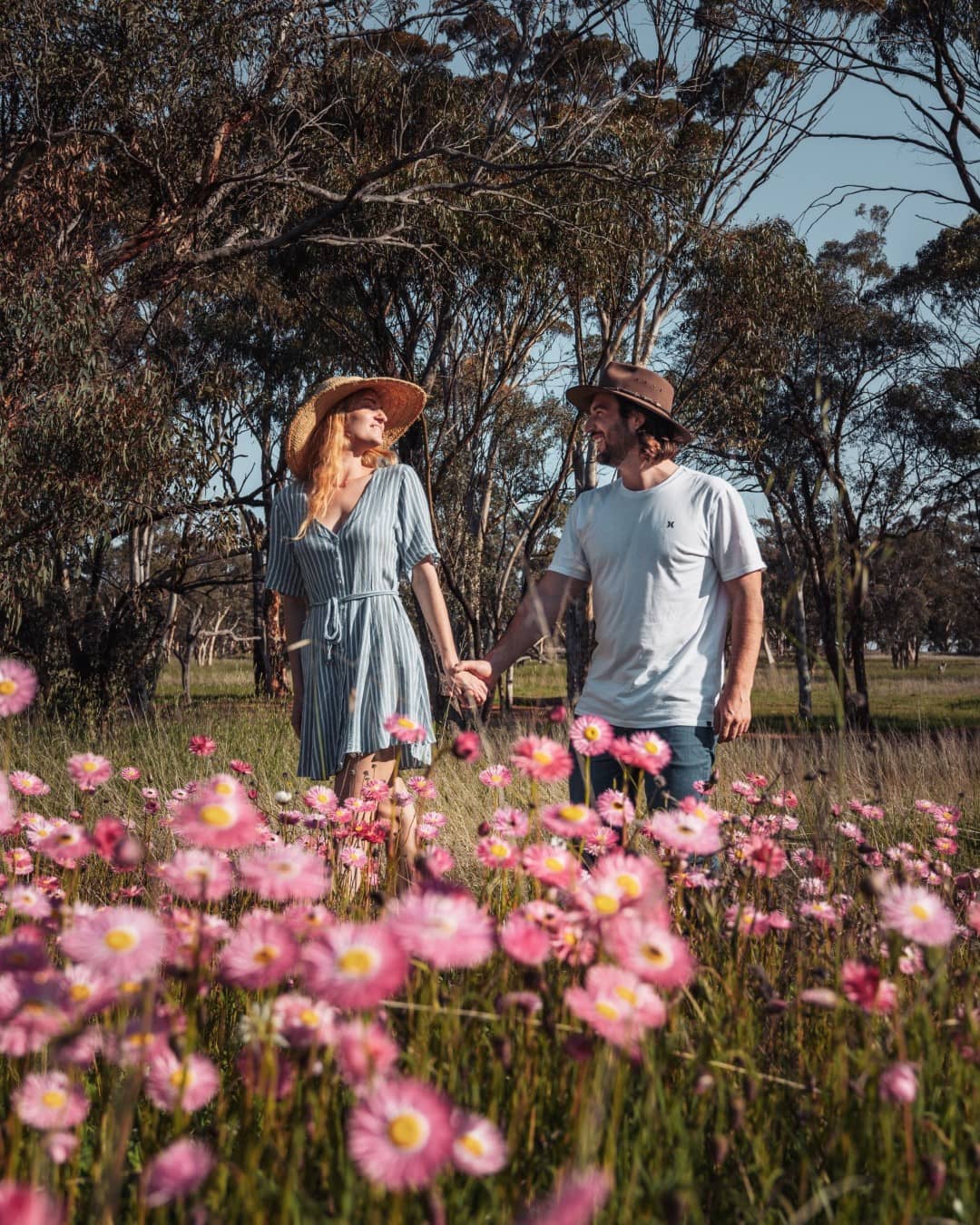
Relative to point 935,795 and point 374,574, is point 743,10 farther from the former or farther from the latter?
point 374,574

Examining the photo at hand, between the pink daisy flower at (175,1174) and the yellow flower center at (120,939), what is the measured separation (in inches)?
6.4

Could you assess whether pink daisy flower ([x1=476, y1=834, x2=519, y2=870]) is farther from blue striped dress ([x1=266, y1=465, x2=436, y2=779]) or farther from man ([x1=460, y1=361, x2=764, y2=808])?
blue striped dress ([x1=266, y1=465, x2=436, y2=779])

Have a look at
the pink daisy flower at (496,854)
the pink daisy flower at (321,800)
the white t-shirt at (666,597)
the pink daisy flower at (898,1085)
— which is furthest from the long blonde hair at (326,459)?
the pink daisy flower at (898,1085)

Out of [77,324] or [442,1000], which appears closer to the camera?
[442,1000]

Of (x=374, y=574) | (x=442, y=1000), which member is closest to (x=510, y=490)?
(x=374, y=574)

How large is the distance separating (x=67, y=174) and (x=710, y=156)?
7.80 metres

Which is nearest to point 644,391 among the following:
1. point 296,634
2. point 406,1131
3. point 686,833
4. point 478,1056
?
point 296,634

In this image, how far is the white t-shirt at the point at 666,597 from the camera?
272 cm

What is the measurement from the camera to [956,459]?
17.6 m

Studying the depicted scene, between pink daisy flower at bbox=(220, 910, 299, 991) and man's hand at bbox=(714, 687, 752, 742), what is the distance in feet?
6.37

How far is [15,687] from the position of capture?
1.16 meters

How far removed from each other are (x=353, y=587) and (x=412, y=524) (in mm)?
283

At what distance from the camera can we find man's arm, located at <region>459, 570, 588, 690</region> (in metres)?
2.65

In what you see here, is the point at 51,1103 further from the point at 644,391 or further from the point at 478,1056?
the point at 644,391
